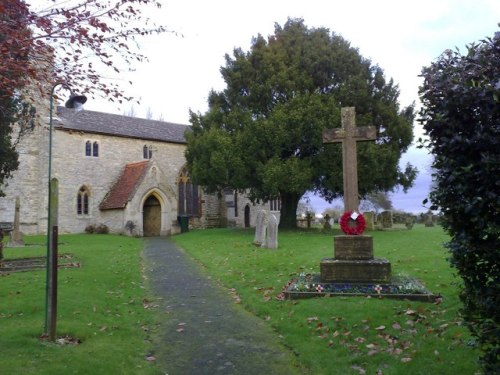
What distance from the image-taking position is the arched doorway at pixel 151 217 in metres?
31.8

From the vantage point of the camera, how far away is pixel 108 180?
32625 millimetres

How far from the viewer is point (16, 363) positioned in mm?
5125

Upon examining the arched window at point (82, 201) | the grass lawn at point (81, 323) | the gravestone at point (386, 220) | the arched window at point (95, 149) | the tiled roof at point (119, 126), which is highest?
the tiled roof at point (119, 126)

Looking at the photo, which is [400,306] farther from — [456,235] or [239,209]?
[239,209]

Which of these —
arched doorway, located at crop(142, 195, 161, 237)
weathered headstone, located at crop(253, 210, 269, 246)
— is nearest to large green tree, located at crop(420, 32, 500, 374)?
weathered headstone, located at crop(253, 210, 269, 246)

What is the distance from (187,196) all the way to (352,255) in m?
26.9

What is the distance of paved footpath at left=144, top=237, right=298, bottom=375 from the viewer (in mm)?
5344

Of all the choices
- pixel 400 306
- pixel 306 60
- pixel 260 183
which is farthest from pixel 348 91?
pixel 400 306

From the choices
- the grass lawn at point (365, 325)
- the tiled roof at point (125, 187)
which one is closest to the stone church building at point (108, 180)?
the tiled roof at point (125, 187)

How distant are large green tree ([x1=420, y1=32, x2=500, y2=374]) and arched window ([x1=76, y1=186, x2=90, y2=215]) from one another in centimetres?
3019

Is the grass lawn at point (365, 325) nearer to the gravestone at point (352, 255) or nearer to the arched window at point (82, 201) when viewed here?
the gravestone at point (352, 255)

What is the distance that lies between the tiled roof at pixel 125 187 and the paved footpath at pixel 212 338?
20225mm

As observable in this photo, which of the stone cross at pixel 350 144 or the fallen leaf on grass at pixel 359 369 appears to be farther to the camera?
the stone cross at pixel 350 144

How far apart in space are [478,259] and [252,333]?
3697 mm
